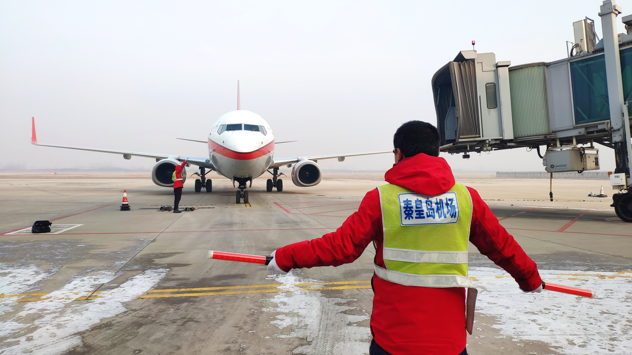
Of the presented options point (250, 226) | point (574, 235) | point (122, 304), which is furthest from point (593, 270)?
point (250, 226)

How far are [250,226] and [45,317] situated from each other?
240 inches

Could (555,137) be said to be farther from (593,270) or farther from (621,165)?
(593,270)

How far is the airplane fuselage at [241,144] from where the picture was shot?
49.4 feet

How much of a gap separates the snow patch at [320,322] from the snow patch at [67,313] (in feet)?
5.07

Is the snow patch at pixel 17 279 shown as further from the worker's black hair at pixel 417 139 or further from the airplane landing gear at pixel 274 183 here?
the airplane landing gear at pixel 274 183

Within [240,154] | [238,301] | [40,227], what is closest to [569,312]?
[238,301]

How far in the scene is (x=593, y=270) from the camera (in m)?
5.09

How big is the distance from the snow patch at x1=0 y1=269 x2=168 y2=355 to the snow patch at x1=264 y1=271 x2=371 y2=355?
5.07ft

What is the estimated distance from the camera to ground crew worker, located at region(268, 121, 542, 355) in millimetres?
1775

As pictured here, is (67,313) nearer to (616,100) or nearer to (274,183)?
(616,100)

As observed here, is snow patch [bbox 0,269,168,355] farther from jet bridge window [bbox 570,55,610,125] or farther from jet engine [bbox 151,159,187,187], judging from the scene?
jet engine [bbox 151,159,187,187]

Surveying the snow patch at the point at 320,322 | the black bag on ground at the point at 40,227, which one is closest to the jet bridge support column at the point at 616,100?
the snow patch at the point at 320,322

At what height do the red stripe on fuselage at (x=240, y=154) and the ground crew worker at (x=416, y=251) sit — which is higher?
the red stripe on fuselage at (x=240, y=154)

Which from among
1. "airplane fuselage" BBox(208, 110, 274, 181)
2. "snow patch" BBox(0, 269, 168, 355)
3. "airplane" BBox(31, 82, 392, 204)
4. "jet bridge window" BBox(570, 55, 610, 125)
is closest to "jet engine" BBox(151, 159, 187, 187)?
"airplane" BBox(31, 82, 392, 204)
